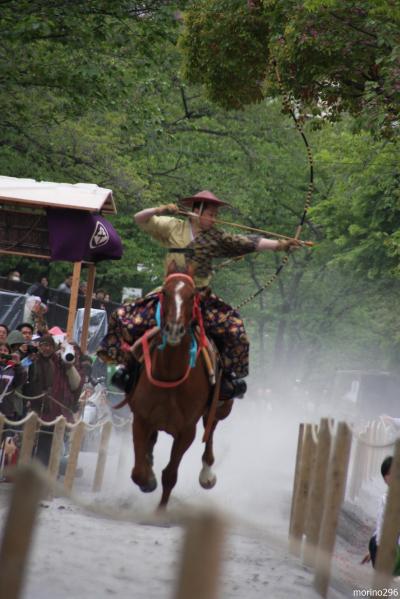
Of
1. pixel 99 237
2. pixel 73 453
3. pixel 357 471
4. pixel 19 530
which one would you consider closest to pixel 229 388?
pixel 73 453

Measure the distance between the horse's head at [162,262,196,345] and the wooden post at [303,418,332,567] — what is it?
→ 1.90m

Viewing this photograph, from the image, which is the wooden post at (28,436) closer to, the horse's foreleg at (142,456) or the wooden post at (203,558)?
the horse's foreleg at (142,456)

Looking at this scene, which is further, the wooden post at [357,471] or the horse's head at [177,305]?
the wooden post at [357,471]

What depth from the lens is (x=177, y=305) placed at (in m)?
8.30

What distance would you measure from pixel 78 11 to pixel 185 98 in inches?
561

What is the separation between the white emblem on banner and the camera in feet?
47.7

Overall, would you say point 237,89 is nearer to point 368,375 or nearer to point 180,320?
point 180,320

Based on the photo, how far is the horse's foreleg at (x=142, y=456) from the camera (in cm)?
921

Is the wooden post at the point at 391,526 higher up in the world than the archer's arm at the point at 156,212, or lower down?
lower down

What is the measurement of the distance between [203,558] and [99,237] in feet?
38.4

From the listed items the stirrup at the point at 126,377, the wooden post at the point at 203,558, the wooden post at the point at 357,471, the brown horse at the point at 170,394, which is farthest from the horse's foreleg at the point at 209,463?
the wooden post at the point at 357,471

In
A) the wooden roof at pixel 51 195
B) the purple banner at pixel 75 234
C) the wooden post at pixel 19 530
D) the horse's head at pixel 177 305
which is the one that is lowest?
the wooden post at pixel 19 530

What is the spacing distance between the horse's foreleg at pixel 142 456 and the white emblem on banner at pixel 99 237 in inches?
221

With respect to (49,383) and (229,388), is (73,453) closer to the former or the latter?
(49,383)
